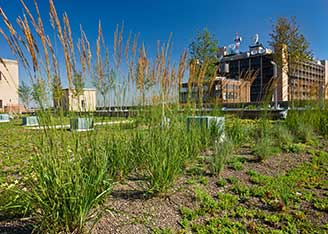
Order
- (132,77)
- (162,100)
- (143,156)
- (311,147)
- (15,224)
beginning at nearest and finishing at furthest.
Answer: (15,224), (143,156), (132,77), (162,100), (311,147)

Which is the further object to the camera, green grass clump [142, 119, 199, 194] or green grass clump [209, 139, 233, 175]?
green grass clump [209, 139, 233, 175]

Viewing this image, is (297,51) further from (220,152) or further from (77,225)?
(77,225)

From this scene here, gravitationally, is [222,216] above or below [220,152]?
below

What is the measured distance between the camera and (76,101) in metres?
1.76

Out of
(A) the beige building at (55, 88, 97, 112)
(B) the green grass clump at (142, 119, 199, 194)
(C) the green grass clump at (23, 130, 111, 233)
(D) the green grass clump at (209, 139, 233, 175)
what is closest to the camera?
(C) the green grass clump at (23, 130, 111, 233)

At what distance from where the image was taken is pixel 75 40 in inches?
67.1

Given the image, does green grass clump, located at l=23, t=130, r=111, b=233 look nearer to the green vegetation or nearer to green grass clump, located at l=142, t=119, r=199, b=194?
the green vegetation

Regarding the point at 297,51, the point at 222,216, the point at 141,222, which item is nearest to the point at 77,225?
the point at 141,222

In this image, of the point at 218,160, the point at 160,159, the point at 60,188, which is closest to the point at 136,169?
the point at 160,159

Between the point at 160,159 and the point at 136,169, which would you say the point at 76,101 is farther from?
the point at 136,169

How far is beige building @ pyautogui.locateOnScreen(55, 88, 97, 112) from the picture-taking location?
1.73m

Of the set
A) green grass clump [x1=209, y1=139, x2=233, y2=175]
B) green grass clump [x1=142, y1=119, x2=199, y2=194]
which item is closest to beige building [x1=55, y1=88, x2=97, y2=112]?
green grass clump [x1=142, y1=119, x2=199, y2=194]

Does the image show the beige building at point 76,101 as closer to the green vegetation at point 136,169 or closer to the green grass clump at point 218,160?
the green vegetation at point 136,169

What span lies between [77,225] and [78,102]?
0.83m
